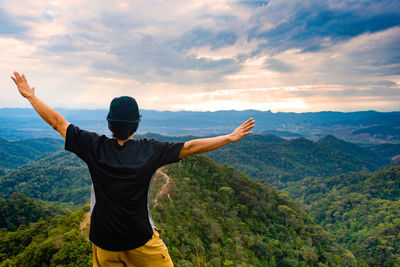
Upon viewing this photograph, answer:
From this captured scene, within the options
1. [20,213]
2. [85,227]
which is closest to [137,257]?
[85,227]

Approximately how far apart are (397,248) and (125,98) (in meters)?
67.3

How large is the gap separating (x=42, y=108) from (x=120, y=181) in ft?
4.17

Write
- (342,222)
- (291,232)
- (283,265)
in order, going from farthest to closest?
(342,222) → (291,232) → (283,265)

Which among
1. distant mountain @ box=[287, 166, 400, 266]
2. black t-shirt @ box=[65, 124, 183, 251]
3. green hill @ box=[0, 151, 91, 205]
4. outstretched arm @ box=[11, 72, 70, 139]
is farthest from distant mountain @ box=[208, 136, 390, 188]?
outstretched arm @ box=[11, 72, 70, 139]

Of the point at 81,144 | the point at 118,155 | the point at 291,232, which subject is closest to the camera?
the point at 118,155

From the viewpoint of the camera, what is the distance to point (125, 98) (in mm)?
2311

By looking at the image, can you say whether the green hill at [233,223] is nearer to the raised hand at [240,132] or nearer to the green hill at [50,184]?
the raised hand at [240,132]

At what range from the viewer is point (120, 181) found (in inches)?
80.0

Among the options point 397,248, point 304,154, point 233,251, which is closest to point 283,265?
point 233,251

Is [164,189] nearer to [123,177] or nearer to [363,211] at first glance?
[123,177]

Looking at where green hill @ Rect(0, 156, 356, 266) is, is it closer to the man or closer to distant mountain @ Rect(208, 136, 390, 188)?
the man

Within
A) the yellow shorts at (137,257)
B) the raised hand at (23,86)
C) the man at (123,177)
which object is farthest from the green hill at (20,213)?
the man at (123,177)

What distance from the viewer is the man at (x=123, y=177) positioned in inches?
81.1

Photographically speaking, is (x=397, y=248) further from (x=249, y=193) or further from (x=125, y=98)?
(x=125, y=98)
